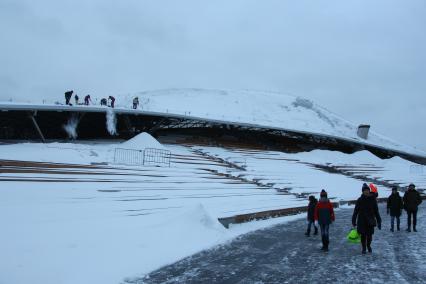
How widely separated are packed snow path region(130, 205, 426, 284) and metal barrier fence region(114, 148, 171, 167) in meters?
12.2

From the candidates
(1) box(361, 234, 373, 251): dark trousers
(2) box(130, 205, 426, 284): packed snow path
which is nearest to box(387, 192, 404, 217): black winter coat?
(2) box(130, 205, 426, 284): packed snow path

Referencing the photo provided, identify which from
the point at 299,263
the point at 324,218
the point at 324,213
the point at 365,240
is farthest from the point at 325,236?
the point at 299,263

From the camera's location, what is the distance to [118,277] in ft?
23.6

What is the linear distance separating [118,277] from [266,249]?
4.05m

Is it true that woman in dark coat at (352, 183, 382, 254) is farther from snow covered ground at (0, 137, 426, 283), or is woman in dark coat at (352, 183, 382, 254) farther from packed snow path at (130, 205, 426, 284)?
snow covered ground at (0, 137, 426, 283)

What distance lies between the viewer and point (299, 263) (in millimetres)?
8453

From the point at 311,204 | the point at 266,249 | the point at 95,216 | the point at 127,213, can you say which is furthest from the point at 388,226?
the point at 95,216

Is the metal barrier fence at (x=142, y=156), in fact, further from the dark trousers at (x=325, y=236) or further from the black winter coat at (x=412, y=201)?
the dark trousers at (x=325, y=236)

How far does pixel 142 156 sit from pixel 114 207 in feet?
39.9

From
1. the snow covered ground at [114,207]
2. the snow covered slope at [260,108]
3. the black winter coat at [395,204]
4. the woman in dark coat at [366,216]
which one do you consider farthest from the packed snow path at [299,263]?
the snow covered slope at [260,108]

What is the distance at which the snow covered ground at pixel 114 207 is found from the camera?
773cm

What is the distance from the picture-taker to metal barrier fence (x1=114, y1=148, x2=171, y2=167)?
23.2m

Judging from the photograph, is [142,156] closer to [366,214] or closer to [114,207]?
[114,207]

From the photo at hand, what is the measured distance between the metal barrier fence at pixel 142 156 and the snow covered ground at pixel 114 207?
67 cm
